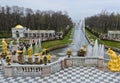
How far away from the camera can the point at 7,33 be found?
154 feet

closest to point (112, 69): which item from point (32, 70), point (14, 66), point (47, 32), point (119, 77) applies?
point (119, 77)

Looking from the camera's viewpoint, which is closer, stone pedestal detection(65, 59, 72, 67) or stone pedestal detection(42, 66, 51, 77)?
stone pedestal detection(42, 66, 51, 77)

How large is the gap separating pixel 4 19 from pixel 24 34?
8018 millimetres

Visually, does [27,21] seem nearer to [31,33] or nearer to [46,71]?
[31,33]

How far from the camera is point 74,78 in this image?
11.0 metres

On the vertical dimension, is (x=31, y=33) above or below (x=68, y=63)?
above

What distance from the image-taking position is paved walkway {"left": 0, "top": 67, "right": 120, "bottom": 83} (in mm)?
10734

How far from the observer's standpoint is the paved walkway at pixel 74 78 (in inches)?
423

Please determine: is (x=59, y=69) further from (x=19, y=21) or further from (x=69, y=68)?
(x=19, y=21)

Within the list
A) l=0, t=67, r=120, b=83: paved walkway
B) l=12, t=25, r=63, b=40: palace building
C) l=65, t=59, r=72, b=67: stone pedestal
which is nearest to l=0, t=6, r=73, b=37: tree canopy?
l=12, t=25, r=63, b=40: palace building

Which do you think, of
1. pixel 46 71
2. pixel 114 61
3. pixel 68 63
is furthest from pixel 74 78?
pixel 114 61

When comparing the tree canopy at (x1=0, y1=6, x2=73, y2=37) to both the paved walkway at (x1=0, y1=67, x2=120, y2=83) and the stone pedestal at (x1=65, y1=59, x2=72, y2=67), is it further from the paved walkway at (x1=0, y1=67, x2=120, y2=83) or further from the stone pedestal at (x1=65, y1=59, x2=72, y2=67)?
the paved walkway at (x1=0, y1=67, x2=120, y2=83)

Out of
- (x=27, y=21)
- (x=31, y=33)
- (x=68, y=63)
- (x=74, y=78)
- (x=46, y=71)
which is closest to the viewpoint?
(x=74, y=78)

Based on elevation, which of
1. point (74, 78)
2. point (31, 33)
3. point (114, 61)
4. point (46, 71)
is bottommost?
point (74, 78)
